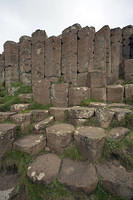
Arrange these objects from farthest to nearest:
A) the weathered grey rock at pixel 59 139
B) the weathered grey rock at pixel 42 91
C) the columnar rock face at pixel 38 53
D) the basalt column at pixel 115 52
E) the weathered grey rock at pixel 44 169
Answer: the basalt column at pixel 115 52 → the columnar rock face at pixel 38 53 → the weathered grey rock at pixel 42 91 → the weathered grey rock at pixel 59 139 → the weathered grey rock at pixel 44 169

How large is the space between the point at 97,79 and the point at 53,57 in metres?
2.68

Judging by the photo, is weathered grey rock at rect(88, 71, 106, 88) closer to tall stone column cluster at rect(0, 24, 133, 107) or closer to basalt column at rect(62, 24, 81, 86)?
tall stone column cluster at rect(0, 24, 133, 107)

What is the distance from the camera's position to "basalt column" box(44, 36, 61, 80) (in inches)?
190

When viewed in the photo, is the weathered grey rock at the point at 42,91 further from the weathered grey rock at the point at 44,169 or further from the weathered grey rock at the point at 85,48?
the weathered grey rock at the point at 44,169

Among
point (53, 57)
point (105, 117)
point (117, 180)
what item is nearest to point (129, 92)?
point (105, 117)

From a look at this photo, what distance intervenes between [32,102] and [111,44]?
18.2 ft

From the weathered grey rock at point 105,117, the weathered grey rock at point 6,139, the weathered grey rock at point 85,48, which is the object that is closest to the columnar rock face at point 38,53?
the weathered grey rock at point 85,48

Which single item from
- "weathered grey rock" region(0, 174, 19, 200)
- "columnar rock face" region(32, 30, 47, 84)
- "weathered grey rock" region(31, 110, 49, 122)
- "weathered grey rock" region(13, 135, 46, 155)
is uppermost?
"columnar rock face" region(32, 30, 47, 84)

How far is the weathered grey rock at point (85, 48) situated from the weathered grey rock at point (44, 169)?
165 inches

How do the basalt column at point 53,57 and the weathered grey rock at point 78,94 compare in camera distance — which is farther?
the basalt column at point 53,57

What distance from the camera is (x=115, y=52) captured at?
522cm

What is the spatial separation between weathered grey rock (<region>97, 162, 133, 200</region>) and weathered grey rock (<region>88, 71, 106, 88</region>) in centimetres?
293

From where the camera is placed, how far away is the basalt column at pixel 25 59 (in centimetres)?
517

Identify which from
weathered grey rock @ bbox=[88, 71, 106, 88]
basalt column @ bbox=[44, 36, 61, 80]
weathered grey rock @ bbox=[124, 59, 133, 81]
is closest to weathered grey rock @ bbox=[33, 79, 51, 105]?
basalt column @ bbox=[44, 36, 61, 80]
